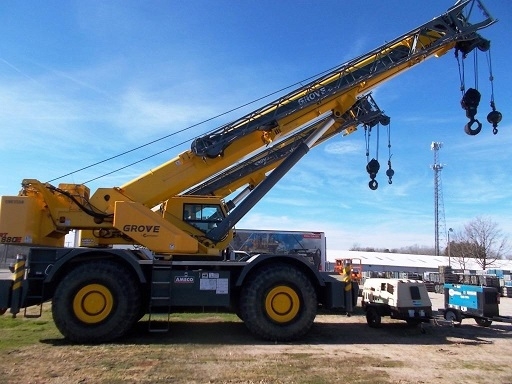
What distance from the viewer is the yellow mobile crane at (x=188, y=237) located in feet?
33.6

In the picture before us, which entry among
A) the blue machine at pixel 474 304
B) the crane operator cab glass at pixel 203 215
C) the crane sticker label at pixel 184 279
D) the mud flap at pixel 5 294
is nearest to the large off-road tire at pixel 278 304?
the crane sticker label at pixel 184 279

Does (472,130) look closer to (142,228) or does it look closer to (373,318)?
(373,318)

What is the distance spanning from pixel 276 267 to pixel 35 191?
6.15 metres

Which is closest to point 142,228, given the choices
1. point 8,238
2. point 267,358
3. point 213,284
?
point 213,284

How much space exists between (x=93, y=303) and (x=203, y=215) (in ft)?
11.7

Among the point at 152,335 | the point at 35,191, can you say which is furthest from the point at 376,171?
the point at 35,191

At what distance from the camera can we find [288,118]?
12.5m

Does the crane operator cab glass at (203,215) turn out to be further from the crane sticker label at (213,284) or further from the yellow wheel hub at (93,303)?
the yellow wheel hub at (93,303)

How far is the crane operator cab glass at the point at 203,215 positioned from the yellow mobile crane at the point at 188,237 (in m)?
0.03

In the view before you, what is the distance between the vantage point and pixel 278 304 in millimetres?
10773


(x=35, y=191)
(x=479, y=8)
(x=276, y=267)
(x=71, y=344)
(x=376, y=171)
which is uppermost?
(x=479, y=8)

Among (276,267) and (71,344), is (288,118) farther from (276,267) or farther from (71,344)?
(71,344)

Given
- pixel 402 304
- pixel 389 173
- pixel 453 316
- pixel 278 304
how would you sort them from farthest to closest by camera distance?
pixel 389 173 < pixel 453 316 < pixel 402 304 < pixel 278 304

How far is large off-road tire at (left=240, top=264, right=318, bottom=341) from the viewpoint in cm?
1059
